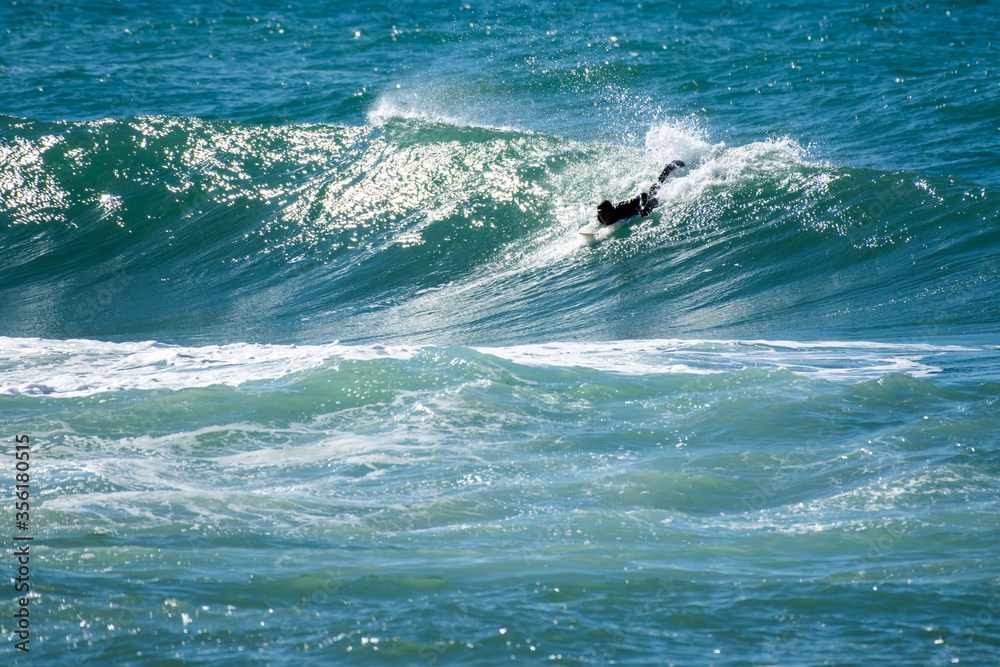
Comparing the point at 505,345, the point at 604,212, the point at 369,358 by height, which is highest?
the point at 604,212

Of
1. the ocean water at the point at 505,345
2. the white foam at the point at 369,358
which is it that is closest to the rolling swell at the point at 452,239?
the ocean water at the point at 505,345

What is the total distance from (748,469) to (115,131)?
1173 centimetres

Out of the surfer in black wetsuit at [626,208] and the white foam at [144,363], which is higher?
the surfer in black wetsuit at [626,208]

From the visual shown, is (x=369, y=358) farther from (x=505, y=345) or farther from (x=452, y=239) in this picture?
(x=452, y=239)

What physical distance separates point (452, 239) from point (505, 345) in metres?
3.22

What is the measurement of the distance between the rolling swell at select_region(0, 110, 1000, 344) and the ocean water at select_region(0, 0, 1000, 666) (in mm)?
59

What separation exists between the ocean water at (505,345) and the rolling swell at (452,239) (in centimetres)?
6

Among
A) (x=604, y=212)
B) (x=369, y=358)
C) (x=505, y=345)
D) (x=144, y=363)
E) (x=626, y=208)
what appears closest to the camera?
(x=369, y=358)

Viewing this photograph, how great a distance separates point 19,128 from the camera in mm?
12820

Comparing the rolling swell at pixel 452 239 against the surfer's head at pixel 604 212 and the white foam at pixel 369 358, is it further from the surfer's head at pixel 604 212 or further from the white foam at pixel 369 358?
the white foam at pixel 369 358

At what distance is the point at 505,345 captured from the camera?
7.14 m

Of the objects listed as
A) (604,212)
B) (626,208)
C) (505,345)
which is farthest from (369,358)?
(626,208)

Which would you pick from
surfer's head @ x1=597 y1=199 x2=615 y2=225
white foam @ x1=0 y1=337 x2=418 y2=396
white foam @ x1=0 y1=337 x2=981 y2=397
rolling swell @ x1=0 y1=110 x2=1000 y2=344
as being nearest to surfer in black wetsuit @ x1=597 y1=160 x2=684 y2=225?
surfer's head @ x1=597 y1=199 x2=615 y2=225

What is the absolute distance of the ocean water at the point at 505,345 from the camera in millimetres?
2715
